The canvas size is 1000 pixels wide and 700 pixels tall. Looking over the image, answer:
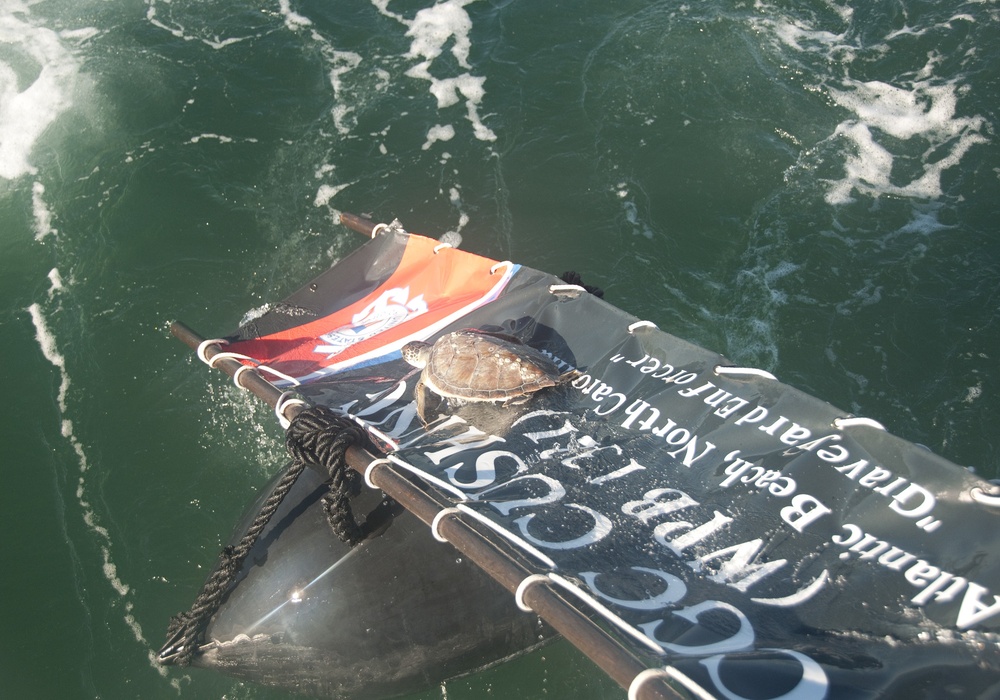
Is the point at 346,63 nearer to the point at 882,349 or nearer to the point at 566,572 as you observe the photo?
the point at 882,349

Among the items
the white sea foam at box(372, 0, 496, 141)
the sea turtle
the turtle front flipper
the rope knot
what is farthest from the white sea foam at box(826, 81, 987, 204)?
the rope knot

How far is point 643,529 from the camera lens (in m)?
4.17

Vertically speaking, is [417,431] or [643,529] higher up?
[643,529]

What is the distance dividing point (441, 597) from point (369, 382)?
203 cm

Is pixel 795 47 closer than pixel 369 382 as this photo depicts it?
No

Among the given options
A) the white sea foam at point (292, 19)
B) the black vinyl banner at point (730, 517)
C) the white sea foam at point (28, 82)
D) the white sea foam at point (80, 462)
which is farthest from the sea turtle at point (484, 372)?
the white sea foam at point (292, 19)

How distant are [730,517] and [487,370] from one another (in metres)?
2.49

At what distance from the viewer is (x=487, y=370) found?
6004 mm

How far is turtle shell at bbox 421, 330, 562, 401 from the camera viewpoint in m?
5.82

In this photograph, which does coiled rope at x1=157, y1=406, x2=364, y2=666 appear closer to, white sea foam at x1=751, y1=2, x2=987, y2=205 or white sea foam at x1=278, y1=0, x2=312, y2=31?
white sea foam at x1=751, y1=2, x2=987, y2=205

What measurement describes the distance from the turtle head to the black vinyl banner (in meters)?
0.60

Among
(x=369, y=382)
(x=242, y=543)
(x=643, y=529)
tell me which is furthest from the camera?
(x=369, y=382)

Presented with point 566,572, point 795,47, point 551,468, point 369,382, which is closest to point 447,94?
point 795,47

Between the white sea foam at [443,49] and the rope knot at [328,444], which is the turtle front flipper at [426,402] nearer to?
the rope knot at [328,444]
